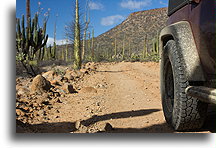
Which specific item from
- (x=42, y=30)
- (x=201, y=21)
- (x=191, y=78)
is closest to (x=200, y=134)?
(x=191, y=78)

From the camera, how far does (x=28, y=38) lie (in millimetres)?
7344

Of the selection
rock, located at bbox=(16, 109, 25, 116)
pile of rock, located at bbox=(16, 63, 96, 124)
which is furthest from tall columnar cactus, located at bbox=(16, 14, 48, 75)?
rock, located at bbox=(16, 109, 25, 116)

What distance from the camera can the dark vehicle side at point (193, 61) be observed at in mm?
1643

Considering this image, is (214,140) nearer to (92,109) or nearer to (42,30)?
(92,109)

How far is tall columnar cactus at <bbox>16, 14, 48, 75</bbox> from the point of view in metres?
7.05

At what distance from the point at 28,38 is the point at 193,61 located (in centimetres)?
654

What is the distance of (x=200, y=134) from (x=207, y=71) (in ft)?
1.86

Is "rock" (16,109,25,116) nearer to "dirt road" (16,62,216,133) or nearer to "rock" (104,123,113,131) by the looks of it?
"dirt road" (16,62,216,133)

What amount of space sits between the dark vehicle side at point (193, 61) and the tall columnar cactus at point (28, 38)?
19.1 feet

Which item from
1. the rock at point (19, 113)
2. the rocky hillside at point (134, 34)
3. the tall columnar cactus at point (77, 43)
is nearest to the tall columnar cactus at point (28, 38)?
the tall columnar cactus at point (77, 43)

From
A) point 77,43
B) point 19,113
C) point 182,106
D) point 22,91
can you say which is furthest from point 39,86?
point 77,43

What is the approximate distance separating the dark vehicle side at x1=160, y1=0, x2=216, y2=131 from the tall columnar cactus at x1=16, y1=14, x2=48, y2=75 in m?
5.83

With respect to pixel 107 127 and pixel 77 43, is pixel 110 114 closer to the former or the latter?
pixel 107 127
